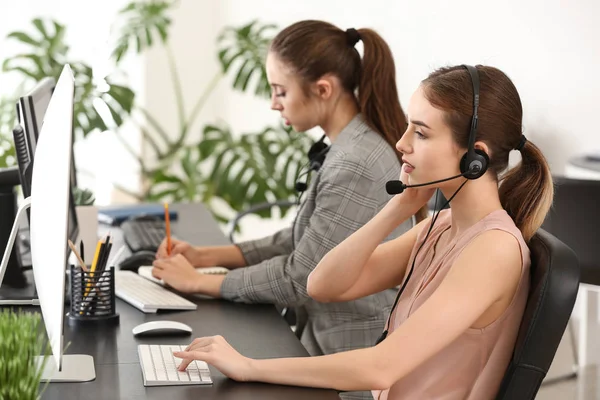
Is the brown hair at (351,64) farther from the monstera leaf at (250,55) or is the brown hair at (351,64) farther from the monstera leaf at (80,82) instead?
the monstera leaf at (250,55)

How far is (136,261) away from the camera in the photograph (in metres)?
2.29

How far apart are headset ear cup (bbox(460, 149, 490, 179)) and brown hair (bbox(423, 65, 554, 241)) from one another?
0.03 metres

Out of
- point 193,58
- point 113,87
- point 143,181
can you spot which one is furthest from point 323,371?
point 193,58

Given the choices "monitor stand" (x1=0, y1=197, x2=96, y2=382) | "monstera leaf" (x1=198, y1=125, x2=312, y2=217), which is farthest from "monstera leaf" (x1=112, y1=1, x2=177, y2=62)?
"monitor stand" (x1=0, y1=197, x2=96, y2=382)

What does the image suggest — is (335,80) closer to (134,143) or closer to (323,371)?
(323,371)

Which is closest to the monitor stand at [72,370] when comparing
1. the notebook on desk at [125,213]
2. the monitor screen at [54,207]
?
Answer: the monitor screen at [54,207]

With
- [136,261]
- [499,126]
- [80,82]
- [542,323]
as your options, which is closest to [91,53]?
[80,82]

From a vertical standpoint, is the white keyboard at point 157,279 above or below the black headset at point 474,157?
below

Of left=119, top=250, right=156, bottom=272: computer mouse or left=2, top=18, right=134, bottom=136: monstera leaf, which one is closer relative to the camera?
left=119, top=250, right=156, bottom=272: computer mouse

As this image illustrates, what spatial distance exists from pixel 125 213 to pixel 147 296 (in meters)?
1.04

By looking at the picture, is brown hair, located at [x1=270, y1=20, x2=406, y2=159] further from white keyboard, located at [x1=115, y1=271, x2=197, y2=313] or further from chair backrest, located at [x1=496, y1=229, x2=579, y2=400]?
chair backrest, located at [x1=496, y1=229, x2=579, y2=400]

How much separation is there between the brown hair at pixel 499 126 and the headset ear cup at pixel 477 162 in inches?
1.2

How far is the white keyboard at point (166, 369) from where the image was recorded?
1384 millimetres

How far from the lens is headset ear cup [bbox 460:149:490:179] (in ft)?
4.62
